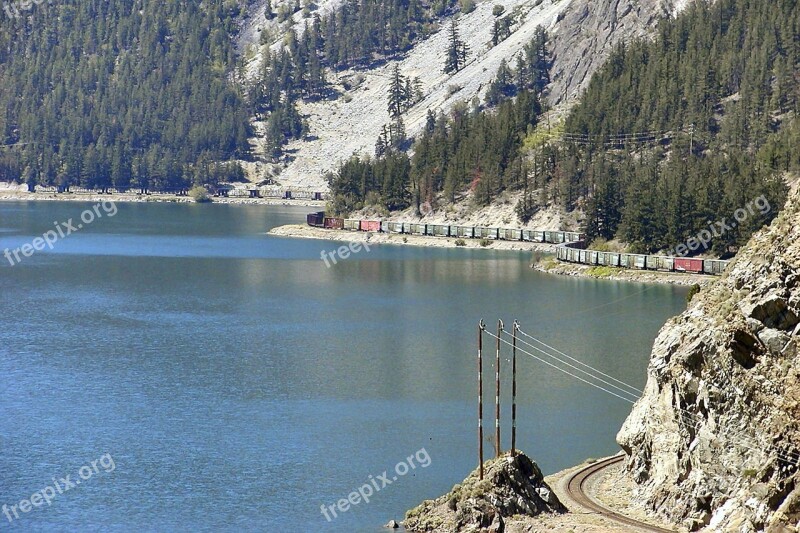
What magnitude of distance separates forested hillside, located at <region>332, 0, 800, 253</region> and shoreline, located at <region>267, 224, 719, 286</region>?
8.48 m

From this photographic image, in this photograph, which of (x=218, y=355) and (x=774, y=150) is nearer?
(x=218, y=355)

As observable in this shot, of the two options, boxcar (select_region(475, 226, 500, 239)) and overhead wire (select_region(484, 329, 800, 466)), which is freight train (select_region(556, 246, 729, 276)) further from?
overhead wire (select_region(484, 329, 800, 466))

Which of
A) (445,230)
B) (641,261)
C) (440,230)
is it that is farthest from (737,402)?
(440,230)

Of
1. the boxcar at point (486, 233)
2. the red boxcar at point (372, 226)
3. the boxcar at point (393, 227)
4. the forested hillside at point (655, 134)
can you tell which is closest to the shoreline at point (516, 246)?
the boxcar at point (486, 233)

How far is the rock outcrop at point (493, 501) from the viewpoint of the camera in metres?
46.0

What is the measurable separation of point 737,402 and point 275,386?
36.0m

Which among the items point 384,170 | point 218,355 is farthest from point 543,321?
point 384,170

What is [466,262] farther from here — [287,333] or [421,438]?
[421,438]

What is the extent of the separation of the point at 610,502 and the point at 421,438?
1565 centimetres

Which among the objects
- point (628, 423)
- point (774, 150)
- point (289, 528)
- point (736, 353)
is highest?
point (774, 150)

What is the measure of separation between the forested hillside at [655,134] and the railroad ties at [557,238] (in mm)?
5327

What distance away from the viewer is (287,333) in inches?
3765

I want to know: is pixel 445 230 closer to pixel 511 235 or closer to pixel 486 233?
pixel 486 233

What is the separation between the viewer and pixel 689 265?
127 metres
